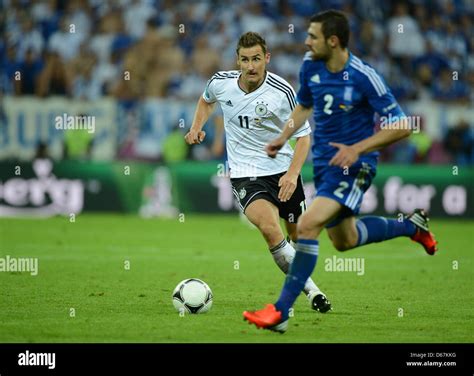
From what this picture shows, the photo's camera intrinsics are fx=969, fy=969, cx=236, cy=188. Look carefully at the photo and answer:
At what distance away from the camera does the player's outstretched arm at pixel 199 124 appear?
8.46m

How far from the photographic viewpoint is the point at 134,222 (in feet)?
58.5

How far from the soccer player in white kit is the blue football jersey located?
88 centimetres

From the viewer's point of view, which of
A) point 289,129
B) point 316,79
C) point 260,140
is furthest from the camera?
point 260,140

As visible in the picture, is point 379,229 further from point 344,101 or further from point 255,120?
point 255,120

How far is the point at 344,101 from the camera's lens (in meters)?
7.05

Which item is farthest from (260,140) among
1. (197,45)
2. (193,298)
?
(197,45)

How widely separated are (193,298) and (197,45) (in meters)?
13.5

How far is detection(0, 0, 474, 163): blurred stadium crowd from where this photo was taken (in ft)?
66.3

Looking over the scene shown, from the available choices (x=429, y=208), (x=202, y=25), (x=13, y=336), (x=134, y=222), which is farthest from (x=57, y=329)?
(x=202, y=25)

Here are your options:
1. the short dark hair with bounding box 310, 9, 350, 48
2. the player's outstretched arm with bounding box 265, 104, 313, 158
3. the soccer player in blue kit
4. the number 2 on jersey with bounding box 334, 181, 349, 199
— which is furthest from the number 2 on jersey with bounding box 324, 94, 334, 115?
the number 2 on jersey with bounding box 334, 181, 349, 199

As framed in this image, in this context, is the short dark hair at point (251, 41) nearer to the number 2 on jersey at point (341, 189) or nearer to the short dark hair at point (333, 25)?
the short dark hair at point (333, 25)

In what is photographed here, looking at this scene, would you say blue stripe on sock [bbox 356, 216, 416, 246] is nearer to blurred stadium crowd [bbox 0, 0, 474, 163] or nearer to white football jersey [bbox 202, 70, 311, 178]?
white football jersey [bbox 202, 70, 311, 178]

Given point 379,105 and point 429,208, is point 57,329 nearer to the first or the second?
point 379,105

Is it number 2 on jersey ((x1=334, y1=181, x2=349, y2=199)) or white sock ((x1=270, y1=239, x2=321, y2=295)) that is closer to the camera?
number 2 on jersey ((x1=334, y1=181, x2=349, y2=199))
